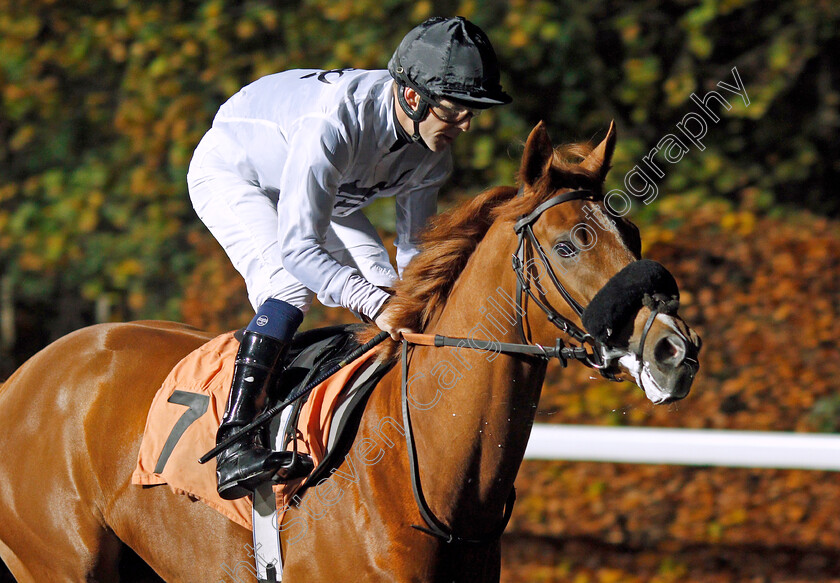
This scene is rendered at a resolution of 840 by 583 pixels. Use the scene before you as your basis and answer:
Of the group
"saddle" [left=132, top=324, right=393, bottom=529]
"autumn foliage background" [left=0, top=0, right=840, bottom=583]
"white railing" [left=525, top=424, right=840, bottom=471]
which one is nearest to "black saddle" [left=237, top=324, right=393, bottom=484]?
"saddle" [left=132, top=324, right=393, bottom=529]

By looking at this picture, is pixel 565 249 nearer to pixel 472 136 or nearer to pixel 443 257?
pixel 443 257

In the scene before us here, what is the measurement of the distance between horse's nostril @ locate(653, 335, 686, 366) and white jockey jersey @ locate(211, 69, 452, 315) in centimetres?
78

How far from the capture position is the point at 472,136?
19.5 ft

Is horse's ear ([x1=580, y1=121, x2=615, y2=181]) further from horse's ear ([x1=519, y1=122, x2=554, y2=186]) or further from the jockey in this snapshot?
the jockey

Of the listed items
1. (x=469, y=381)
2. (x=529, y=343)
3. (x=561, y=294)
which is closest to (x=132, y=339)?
(x=469, y=381)

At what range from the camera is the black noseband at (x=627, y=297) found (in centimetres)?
195

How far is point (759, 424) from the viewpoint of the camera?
13.3 ft

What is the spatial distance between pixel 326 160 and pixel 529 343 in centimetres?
74

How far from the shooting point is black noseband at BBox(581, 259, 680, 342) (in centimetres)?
195

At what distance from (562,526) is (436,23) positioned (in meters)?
2.49

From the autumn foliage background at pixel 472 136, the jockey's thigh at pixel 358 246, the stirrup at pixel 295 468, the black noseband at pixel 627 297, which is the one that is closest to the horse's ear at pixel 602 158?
the black noseband at pixel 627 297

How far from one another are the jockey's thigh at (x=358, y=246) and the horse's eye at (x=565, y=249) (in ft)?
3.22

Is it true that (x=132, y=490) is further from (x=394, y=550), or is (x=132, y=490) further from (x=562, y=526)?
(x=562, y=526)

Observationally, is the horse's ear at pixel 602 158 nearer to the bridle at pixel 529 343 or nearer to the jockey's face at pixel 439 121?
the bridle at pixel 529 343
